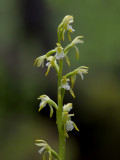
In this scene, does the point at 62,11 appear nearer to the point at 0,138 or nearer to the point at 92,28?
the point at 92,28

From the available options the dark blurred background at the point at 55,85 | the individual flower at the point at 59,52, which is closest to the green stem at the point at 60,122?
the individual flower at the point at 59,52

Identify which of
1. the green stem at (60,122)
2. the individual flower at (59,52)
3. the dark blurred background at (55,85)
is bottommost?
the green stem at (60,122)

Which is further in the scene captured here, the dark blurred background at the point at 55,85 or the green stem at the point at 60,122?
the dark blurred background at the point at 55,85

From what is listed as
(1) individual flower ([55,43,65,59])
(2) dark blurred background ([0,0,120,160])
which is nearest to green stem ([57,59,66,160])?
(1) individual flower ([55,43,65,59])

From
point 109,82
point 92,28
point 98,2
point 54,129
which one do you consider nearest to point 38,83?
point 54,129

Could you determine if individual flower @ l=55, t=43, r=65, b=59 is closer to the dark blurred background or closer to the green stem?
the green stem

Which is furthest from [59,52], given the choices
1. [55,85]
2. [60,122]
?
[55,85]

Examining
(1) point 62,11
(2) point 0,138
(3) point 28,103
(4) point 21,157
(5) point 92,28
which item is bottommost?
(4) point 21,157

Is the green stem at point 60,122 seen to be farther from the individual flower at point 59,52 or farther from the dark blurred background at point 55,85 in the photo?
the dark blurred background at point 55,85
